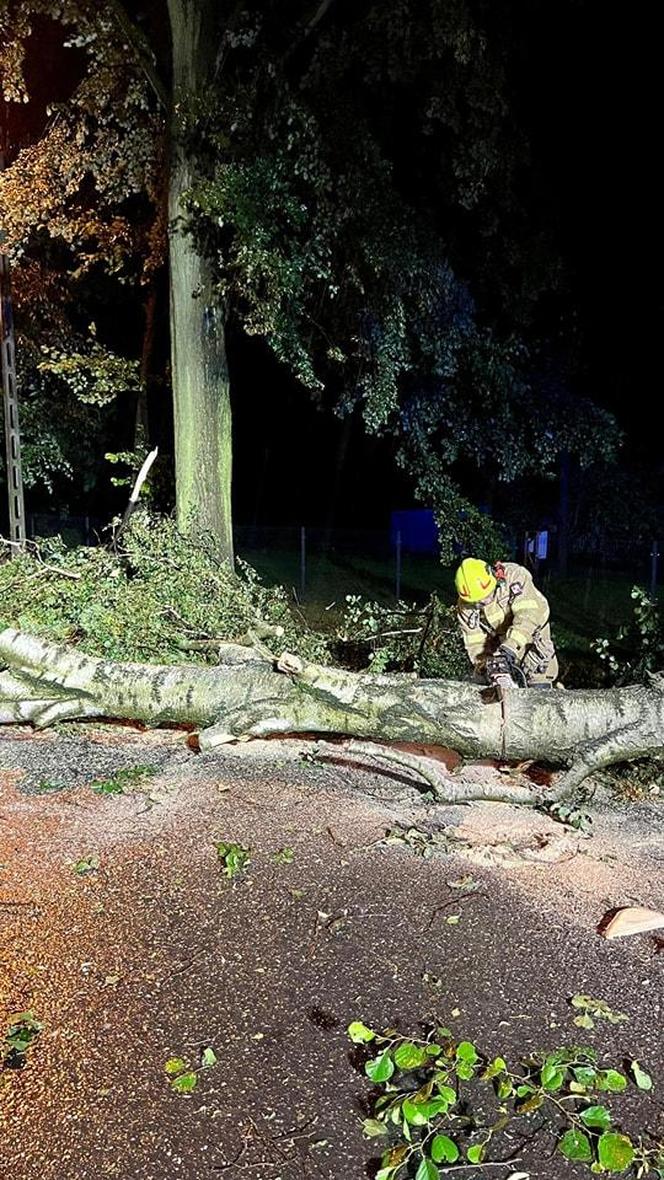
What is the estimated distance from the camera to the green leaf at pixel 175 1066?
93.9 inches

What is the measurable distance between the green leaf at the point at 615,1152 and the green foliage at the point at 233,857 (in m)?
1.83

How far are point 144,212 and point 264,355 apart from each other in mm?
8191

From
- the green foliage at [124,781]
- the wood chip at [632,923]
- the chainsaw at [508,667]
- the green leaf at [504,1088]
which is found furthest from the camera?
the chainsaw at [508,667]

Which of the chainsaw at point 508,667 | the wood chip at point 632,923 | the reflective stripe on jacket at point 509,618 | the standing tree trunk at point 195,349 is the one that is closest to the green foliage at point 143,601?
the standing tree trunk at point 195,349

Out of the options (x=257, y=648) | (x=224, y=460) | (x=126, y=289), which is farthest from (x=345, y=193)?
(x=126, y=289)

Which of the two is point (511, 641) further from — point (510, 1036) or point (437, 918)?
point (510, 1036)

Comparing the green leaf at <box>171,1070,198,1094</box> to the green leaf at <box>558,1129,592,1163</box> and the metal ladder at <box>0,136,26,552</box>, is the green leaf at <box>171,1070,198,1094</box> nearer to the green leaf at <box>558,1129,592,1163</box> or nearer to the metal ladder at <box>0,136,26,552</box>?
the green leaf at <box>558,1129,592,1163</box>

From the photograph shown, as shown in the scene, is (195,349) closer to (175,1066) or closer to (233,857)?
(233,857)

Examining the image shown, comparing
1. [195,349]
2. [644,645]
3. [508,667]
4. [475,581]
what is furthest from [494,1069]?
[195,349]

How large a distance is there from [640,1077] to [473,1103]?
1.63ft

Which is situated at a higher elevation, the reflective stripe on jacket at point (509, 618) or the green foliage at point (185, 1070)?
the reflective stripe on jacket at point (509, 618)

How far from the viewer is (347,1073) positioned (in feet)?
7.81

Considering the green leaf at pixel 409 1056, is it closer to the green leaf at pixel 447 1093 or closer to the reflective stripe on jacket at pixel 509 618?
the green leaf at pixel 447 1093

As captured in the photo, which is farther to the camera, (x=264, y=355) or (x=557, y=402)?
(x=264, y=355)
